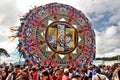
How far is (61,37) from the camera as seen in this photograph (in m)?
20.7

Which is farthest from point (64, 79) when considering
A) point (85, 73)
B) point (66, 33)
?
point (66, 33)

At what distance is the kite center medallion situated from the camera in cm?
2031

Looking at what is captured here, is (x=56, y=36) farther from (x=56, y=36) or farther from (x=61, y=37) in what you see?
(x=61, y=37)

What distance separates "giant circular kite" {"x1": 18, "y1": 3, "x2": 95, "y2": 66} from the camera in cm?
1953

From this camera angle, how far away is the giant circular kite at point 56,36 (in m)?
19.5

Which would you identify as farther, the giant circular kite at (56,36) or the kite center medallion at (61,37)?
the kite center medallion at (61,37)

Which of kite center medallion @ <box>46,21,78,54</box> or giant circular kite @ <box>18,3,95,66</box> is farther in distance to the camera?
kite center medallion @ <box>46,21,78,54</box>

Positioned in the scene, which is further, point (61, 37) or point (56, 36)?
point (61, 37)

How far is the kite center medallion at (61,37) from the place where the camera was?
20.3m

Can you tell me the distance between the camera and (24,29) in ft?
63.5

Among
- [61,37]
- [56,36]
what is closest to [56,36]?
[56,36]

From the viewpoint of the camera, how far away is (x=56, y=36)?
20500 mm

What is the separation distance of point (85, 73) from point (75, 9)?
6681mm

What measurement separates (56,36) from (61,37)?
38 centimetres
